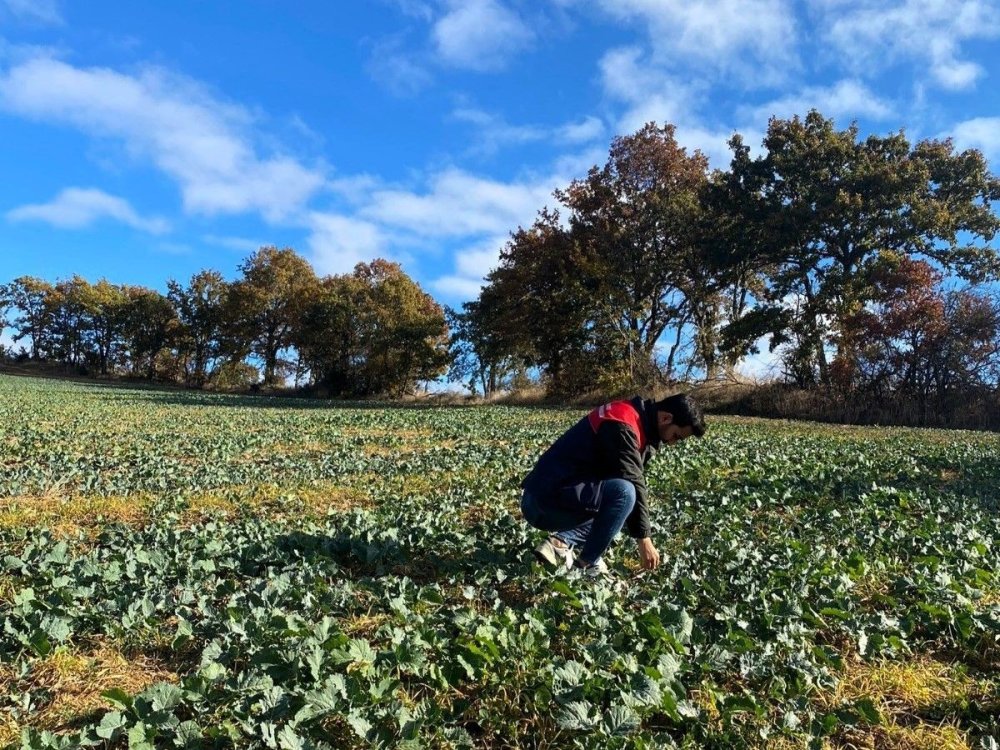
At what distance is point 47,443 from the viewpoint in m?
12.6

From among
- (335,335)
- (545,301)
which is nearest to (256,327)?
(335,335)

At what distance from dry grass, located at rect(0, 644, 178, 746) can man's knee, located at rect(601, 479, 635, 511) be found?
2.92 m

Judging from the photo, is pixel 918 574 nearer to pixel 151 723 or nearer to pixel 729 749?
pixel 729 749

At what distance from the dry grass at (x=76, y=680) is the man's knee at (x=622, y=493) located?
2923 mm

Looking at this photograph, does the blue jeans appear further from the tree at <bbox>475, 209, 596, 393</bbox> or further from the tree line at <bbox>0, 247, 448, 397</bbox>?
the tree line at <bbox>0, 247, 448, 397</bbox>

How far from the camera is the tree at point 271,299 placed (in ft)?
203

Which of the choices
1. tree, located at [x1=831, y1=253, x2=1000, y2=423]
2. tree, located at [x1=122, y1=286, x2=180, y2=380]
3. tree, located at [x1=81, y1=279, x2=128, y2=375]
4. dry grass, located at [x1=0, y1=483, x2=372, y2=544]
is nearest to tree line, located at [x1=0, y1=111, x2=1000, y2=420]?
tree, located at [x1=831, y1=253, x2=1000, y2=423]

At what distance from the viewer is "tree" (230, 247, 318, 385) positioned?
61875 mm

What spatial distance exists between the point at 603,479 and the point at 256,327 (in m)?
64.2

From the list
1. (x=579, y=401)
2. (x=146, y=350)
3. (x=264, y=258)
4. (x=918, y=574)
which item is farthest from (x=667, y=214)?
(x=146, y=350)

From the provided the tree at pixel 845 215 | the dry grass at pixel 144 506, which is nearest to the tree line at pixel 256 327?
the tree at pixel 845 215

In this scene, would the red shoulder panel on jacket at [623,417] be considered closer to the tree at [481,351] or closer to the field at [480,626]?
the field at [480,626]

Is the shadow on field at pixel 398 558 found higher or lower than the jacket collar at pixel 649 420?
lower

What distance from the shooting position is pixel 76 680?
126 inches
